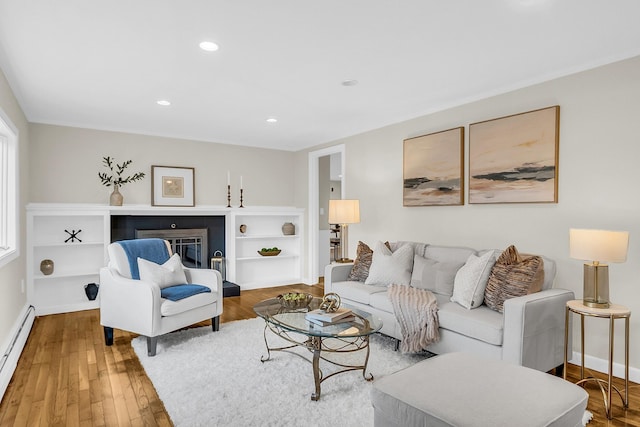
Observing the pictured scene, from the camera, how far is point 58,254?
15.9 feet

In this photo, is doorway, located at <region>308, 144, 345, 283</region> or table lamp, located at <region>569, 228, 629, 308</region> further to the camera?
doorway, located at <region>308, 144, 345, 283</region>

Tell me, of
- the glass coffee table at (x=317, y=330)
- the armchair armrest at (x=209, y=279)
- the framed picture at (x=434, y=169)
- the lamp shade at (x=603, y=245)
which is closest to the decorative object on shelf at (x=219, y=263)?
the armchair armrest at (x=209, y=279)

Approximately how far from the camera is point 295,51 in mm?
2807

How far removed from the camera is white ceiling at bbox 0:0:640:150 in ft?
7.35

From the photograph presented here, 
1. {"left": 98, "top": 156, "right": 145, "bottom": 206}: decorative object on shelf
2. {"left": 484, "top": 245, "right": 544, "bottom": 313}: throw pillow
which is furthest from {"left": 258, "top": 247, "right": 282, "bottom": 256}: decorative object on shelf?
{"left": 484, "top": 245, "right": 544, "bottom": 313}: throw pillow

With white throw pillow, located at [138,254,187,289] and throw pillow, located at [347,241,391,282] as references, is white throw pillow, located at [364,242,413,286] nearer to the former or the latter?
throw pillow, located at [347,241,391,282]

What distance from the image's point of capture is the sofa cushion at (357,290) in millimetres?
3650

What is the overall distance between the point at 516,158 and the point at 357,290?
1912 mm

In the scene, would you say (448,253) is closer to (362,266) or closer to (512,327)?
(362,266)

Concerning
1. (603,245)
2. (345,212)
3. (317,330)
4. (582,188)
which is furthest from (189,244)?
(603,245)

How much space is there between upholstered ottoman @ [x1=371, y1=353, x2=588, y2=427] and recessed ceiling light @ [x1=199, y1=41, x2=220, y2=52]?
2403 millimetres

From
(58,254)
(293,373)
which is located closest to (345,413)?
(293,373)

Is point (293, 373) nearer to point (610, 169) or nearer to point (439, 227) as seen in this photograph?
point (439, 227)

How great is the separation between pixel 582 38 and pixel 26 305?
19.0ft
